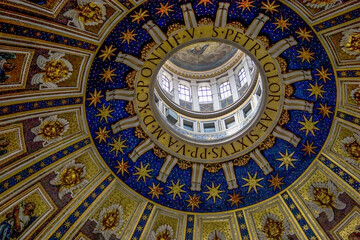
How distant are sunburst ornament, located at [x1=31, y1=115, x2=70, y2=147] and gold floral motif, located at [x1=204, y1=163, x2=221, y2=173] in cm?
721

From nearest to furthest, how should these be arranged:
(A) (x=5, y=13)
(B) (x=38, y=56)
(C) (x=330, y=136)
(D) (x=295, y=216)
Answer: (A) (x=5, y=13) < (B) (x=38, y=56) < (C) (x=330, y=136) < (D) (x=295, y=216)

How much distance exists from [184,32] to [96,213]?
9458mm

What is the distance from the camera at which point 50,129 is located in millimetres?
14180

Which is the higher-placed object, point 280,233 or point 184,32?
point 184,32

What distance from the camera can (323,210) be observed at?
15797 mm

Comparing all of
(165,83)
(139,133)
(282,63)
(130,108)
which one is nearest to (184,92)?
(165,83)

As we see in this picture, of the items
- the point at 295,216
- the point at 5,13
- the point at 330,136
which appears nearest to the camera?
the point at 5,13

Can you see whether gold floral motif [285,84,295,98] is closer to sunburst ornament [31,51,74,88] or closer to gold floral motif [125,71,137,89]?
gold floral motif [125,71,137,89]

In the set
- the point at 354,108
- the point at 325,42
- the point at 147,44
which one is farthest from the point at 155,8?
the point at 354,108

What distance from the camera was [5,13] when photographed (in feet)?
35.4

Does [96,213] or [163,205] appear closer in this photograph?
[96,213]

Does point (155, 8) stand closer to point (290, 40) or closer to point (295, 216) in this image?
point (290, 40)

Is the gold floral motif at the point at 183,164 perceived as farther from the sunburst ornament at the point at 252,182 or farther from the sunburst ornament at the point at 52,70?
the sunburst ornament at the point at 52,70

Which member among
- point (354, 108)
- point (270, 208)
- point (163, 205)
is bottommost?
point (163, 205)
